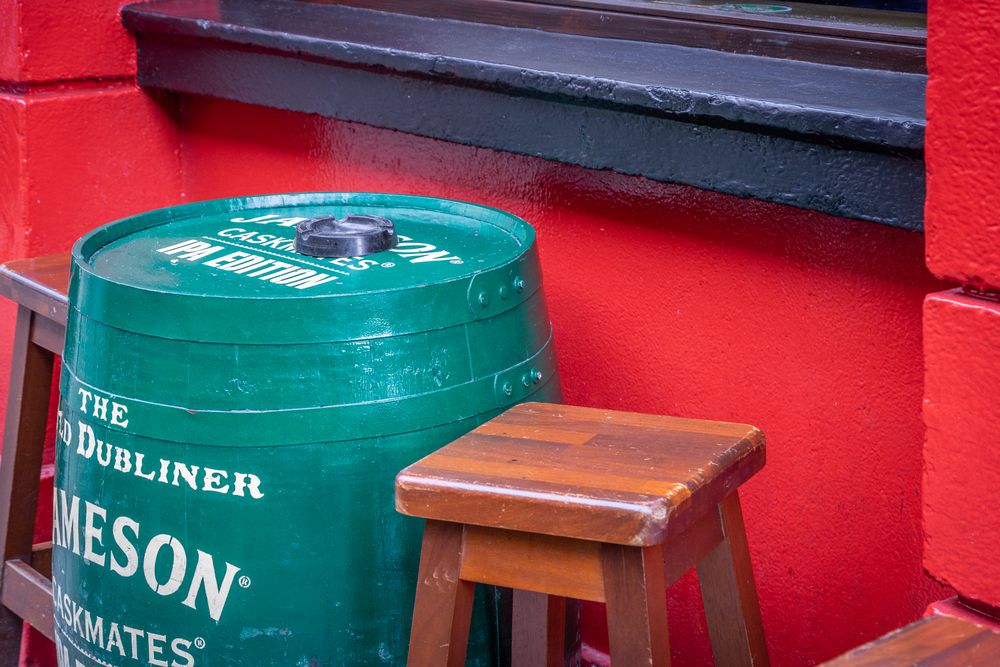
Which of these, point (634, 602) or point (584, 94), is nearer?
point (634, 602)

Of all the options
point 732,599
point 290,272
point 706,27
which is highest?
point 706,27

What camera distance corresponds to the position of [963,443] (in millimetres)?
1368

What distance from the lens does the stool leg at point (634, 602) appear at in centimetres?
137

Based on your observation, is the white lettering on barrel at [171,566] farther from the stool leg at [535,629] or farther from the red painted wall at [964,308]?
the red painted wall at [964,308]

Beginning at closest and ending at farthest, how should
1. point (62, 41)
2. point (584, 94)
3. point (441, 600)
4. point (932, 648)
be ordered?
point (932, 648) → point (441, 600) → point (584, 94) → point (62, 41)

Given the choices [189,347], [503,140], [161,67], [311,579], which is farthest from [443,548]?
[161,67]

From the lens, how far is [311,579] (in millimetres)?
1608

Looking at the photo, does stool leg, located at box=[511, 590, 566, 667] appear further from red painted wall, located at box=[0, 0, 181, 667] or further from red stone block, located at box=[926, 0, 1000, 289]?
red painted wall, located at box=[0, 0, 181, 667]

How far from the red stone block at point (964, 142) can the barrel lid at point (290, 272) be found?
0.61 meters

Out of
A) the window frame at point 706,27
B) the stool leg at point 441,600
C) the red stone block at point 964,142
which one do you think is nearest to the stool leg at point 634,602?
the stool leg at point 441,600

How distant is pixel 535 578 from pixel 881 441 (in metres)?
0.71

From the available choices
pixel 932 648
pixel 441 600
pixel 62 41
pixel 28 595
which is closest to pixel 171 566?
pixel 441 600

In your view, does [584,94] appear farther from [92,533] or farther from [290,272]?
[92,533]

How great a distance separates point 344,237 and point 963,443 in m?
0.91
